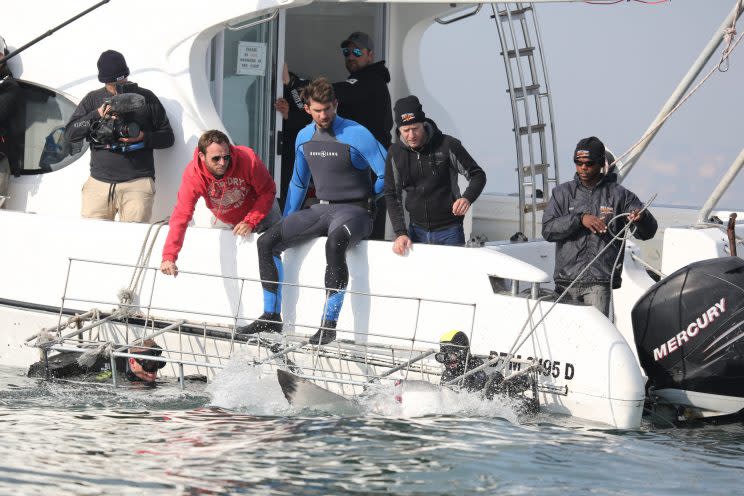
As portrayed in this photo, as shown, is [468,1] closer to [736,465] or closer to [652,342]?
[652,342]

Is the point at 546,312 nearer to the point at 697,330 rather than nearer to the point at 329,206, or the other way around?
the point at 697,330

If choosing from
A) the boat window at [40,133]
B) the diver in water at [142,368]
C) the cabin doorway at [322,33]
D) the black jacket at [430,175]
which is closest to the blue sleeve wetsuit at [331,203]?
the black jacket at [430,175]

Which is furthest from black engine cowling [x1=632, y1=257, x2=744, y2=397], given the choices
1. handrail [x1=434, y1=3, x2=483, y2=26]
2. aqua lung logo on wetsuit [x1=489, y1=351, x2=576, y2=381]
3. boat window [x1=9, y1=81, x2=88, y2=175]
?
boat window [x1=9, y1=81, x2=88, y2=175]

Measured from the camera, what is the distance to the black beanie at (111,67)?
23.8 feet

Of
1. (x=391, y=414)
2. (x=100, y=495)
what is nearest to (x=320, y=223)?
(x=391, y=414)

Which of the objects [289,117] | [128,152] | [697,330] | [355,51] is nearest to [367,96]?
[355,51]

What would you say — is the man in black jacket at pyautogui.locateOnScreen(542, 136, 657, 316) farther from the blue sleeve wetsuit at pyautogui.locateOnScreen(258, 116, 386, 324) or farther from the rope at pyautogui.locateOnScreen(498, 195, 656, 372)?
the blue sleeve wetsuit at pyautogui.locateOnScreen(258, 116, 386, 324)

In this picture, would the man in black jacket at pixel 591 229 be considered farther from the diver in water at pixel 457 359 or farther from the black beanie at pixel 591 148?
the diver in water at pixel 457 359

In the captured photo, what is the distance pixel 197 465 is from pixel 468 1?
3.04 metres

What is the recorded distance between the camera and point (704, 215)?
7945mm

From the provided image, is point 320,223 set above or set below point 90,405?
above

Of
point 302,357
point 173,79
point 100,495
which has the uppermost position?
point 173,79

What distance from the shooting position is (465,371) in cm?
583

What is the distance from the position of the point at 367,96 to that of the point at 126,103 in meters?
1.75
